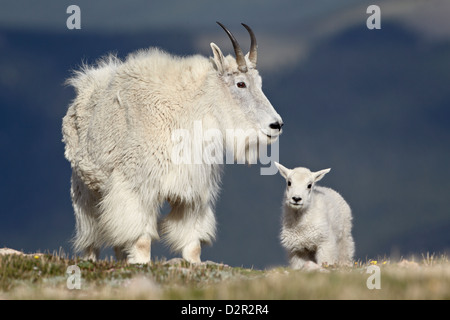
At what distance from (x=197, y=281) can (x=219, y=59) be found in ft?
12.3

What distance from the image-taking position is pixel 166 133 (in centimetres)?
989

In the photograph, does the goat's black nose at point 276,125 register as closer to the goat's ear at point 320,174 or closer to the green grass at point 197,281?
the goat's ear at point 320,174

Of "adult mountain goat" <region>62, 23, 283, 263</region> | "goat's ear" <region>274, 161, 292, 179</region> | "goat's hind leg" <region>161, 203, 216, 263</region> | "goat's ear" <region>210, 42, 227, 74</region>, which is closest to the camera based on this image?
"adult mountain goat" <region>62, 23, 283, 263</region>

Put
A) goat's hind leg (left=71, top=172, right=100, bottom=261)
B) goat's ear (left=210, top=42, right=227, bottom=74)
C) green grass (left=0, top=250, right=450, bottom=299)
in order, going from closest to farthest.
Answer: green grass (left=0, top=250, right=450, bottom=299) < goat's ear (left=210, top=42, right=227, bottom=74) < goat's hind leg (left=71, top=172, right=100, bottom=261)

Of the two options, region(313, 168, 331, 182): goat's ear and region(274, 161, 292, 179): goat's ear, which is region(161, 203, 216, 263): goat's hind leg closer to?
region(274, 161, 292, 179): goat's ear

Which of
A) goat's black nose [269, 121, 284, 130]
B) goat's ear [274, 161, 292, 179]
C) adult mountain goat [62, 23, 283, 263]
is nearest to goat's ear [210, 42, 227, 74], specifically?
adult mountain goat [62, 23, 283, 263]

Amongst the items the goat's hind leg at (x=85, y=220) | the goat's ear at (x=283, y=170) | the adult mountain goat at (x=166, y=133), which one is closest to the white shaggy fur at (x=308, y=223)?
the goat's ear at (x=283, y=170)

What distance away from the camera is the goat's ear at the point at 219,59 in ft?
33.1

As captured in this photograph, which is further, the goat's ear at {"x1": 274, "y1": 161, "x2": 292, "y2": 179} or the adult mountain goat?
the goat's ear at {"x1": 274, "y1": 161, "x2": 292, "y2": 179}

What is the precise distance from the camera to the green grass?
22.5ft

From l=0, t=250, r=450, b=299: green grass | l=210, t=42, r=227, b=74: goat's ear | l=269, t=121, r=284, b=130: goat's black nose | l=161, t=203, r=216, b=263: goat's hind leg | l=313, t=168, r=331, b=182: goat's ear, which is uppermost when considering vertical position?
l=210, t=42, r=227, b=74: goat's ear
